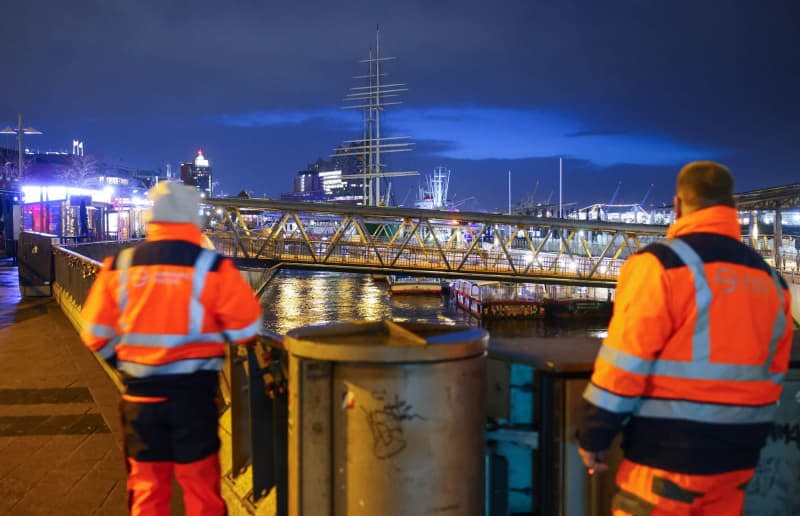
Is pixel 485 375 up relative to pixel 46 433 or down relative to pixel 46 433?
up

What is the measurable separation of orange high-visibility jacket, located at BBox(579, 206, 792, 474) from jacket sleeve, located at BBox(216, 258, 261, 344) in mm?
1786

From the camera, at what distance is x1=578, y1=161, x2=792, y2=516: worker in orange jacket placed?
280 centimetres

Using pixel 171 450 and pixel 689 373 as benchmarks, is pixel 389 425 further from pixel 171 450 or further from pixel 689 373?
pixel 689 373

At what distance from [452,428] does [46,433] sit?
4989 millimetres

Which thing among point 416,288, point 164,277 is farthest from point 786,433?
point 416,288

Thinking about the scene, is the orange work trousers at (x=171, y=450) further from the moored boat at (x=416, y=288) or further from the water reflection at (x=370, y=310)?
the moored boat at (x=416, y=288)

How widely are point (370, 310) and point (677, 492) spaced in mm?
57723

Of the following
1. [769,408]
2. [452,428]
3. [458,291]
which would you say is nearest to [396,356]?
[452,428]

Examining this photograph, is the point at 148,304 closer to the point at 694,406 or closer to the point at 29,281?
the point at 694,406

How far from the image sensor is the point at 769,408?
2924mm

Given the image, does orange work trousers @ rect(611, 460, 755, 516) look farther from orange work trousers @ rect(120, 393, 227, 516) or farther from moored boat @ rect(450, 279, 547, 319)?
moored boat @ rect(450, 279, 547, 319)

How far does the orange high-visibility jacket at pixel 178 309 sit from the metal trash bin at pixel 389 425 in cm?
41

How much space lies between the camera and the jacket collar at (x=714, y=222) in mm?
2949

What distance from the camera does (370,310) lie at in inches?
2375
